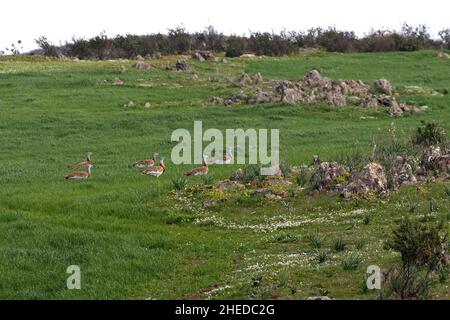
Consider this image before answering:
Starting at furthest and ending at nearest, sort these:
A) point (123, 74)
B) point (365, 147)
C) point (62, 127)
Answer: point (123, 74)
point (62, 127)
point (365, 147)

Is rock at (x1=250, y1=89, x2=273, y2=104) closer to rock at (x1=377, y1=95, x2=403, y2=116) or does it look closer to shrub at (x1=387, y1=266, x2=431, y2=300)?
rock at (x1=377, y1=95, x2=403, y2=116)

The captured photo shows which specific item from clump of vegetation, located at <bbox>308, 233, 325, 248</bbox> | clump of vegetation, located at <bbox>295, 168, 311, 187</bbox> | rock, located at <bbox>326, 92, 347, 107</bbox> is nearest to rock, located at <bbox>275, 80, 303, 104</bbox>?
rock, located at <bbox>326, 92, 347, 107</bbox>

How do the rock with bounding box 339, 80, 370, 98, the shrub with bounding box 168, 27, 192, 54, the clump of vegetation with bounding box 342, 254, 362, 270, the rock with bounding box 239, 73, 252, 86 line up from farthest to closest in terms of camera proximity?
the shrub with bounding box 168, 27, 192, 54, the rock with bounding box 239, 73, 252, 86, the rock with bounding box 339, 80, 370, 98, the clump of vegetation with bounding box 342, 254, 362, 270

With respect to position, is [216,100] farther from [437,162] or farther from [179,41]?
[179,41]

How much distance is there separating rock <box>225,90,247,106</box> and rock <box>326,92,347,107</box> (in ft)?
16.1

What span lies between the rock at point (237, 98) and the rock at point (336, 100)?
4.90m

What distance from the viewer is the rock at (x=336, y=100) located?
3884cm

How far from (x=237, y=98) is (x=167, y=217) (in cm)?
2265

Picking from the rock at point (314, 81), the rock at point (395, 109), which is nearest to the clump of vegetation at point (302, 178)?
the rock at point (395, 109)

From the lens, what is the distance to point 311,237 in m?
15.2

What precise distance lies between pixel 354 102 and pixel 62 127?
1670 centimetres

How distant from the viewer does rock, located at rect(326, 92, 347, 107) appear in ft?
127

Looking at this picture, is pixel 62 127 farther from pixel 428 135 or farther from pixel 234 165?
pixel 428 135
